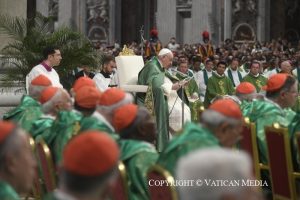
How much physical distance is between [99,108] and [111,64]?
33.3 ft

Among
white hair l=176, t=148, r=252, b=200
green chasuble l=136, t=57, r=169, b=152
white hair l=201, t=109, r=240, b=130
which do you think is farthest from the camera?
green chasuble l=136, t=57, r=169, b=152

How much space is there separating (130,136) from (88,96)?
85.2 inches

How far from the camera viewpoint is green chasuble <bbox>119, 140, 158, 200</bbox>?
21.9 feet

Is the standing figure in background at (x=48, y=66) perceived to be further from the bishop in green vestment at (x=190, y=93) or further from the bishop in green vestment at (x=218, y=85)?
the bishop in green vestment at (x=218, y=85)

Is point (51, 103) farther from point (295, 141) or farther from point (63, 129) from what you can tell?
point (295, 141)

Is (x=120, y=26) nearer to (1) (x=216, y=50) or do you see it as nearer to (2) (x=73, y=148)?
(1) (x=216, y=50)

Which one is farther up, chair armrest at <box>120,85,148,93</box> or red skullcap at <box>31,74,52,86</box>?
red skullcap at <box>31,74,52,86</box>

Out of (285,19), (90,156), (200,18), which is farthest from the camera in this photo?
(285,19)

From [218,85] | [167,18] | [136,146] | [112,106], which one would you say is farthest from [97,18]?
[136,146]

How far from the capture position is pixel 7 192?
4.77m

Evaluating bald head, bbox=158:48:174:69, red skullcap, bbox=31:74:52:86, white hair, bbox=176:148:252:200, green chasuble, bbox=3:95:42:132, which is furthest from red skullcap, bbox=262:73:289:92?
bald head, bbox=158:48:174:69

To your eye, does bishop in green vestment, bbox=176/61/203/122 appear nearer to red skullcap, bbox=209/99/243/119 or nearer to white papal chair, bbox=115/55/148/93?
white papal chair, bbox=115/55/148/93

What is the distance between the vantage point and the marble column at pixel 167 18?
3397cm

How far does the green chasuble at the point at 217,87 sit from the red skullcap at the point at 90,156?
16.5 m
